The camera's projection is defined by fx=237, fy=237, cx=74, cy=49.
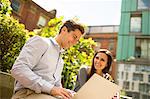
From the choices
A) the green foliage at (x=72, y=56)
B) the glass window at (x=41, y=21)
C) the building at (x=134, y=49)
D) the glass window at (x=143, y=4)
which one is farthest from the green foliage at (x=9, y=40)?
the glass window at (x=143, y=4)

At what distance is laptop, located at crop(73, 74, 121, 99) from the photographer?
142 cm

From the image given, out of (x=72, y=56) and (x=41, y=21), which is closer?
(x=72, y=56)

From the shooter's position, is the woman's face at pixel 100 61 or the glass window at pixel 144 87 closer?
the woman's face at pixel 100 61

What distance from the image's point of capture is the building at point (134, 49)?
21219 mm

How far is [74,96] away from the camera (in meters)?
1.44

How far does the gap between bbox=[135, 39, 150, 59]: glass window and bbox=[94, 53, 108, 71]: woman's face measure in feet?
64.9

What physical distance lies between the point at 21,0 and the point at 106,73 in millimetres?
17872

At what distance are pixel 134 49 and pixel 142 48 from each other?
76cm

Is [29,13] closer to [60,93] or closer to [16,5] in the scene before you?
[16,5]

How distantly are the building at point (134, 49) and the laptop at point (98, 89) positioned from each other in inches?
795

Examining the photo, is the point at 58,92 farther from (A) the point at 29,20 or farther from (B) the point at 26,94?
(A) the point at 29,20

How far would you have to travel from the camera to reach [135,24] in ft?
76.0

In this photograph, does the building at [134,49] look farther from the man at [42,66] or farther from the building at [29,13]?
the man at [42,66]

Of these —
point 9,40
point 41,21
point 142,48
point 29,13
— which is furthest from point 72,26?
point 142,48
